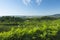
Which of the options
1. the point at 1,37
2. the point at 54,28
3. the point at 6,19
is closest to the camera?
the point at 1,37

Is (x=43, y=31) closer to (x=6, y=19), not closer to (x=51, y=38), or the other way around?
(x=51, y=38)

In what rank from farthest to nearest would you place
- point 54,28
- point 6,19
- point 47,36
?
point 6,19 < point 54,28 < point 47,36

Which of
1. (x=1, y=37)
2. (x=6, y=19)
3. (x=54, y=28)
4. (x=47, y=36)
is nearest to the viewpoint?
(x=1, y=37)

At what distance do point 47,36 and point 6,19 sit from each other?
8369mm

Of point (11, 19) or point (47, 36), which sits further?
point (11, 19)

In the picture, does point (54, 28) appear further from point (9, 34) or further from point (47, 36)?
point (9, 34)

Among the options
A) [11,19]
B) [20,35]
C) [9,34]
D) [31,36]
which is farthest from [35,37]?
[11,19]

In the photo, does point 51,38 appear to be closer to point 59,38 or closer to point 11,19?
point 59,38

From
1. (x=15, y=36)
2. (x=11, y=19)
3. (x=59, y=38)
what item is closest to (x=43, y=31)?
(x=59, y=38)

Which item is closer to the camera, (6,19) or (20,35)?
(20,35)

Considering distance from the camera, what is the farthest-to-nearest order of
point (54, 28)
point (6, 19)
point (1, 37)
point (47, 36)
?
1. point (6, 19)
2. point (54, 28)
3. point (47, 36)
4. point (1, 37)

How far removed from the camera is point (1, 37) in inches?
270

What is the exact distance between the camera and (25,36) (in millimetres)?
7184

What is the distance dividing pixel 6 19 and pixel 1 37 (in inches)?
329
